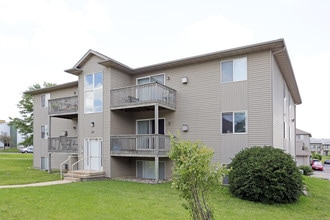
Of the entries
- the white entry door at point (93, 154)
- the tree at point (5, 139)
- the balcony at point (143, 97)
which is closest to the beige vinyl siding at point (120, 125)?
the balcony at point (143, 97)

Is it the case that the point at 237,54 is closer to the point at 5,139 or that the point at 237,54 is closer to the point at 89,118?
Answer: the point at 89,118

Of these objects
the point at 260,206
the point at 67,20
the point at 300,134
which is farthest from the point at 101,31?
the point at 300,134

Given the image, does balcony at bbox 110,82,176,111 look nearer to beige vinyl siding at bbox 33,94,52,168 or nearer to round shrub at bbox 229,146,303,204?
round shrub at bbox 229,146,303,204

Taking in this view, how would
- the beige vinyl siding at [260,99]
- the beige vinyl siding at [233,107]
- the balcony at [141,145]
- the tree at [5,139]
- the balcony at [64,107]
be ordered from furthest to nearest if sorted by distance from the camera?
the tree at [5,139], the balcony at [64,107], the balcony at [141,145], the beige vinyl siding at [233,107], the beige vinyl siding at [260,99]

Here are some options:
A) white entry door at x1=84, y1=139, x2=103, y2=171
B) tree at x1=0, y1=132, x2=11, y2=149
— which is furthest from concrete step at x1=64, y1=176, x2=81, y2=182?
tree at x1=0, y1=132, x2=11, y2=149

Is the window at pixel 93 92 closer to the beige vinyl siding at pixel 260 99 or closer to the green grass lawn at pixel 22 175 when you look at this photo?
the green grass lawn at pixel 22 175

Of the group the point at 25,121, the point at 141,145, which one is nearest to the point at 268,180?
the point at 141,145

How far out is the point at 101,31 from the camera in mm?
18547

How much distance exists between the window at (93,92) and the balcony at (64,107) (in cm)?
160

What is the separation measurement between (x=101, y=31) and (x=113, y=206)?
1445 centimetres

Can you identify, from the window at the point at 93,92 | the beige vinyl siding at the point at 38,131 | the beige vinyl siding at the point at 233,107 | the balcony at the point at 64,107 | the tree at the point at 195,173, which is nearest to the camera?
the tree at the point at 195,173

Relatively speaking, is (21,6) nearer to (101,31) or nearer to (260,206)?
(101,31)

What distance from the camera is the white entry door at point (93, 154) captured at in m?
15.1

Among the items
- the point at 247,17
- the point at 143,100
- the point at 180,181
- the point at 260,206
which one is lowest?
the point at 260,206
